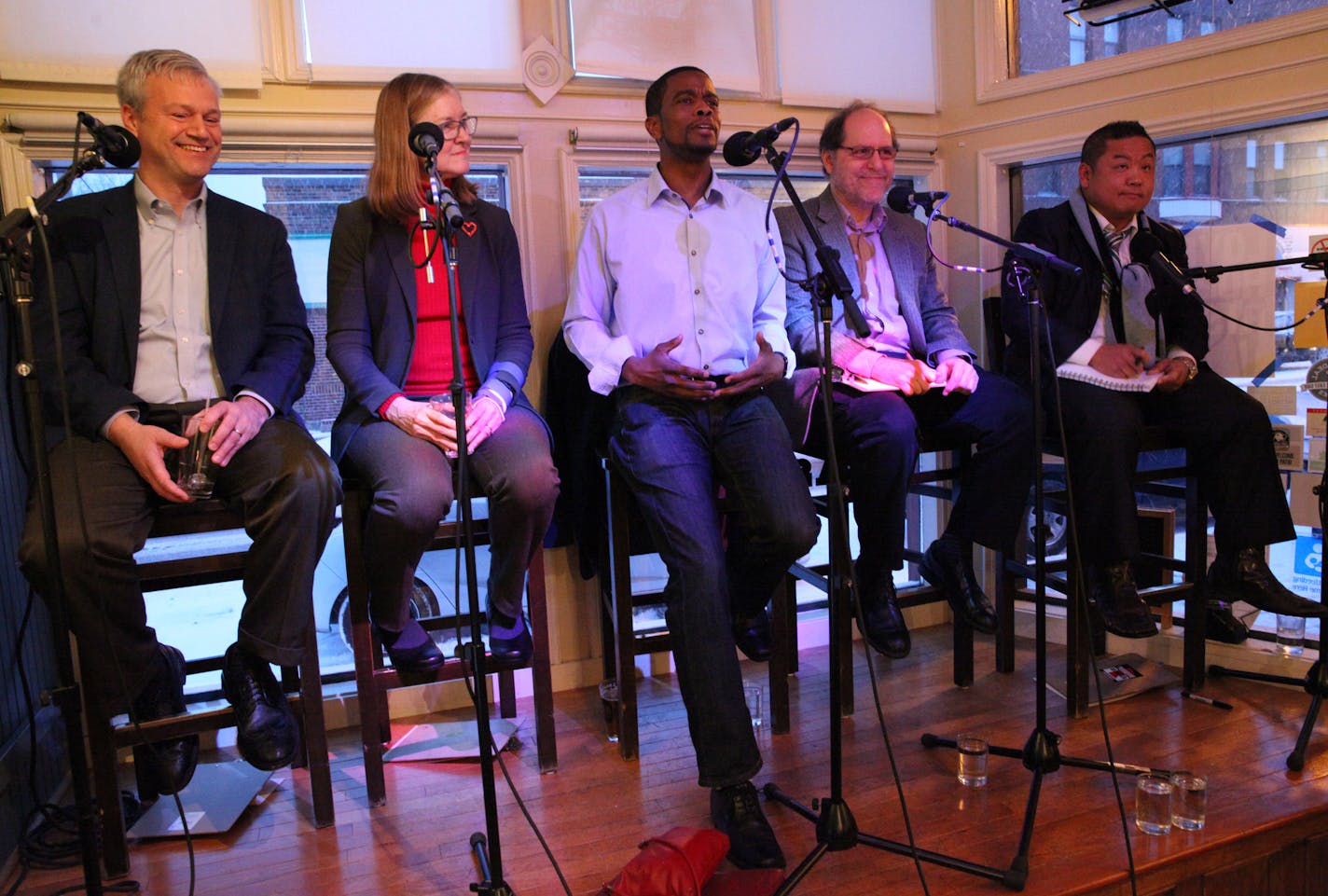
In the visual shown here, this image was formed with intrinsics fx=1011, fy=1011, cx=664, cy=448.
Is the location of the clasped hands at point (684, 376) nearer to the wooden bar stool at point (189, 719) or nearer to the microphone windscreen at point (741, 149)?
the microphone windscreen at point (741, 149)

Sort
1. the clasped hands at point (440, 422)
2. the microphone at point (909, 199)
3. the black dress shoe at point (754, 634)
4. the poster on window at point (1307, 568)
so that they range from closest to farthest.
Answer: the microphone at point (909, 199)
the clasped hands at point (440, 422)
the black dress shoe at point (754, 634)
the poster on window at point (1307, 568)

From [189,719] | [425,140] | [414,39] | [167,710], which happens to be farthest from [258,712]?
[414,39]

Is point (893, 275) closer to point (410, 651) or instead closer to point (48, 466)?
point (410, 651)

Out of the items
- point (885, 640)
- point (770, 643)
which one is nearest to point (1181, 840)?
point (885, 640)

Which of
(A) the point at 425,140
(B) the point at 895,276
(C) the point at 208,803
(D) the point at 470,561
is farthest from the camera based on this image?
(B) the point at 895,276

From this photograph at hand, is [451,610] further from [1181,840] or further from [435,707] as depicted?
[1181,840]

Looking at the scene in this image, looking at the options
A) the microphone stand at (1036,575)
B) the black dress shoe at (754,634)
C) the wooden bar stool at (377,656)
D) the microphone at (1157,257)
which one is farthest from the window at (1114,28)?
the wooden bar stool at (377,656)

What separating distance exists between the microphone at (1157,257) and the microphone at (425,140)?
1.73m

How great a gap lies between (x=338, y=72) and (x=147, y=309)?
0.91 metres

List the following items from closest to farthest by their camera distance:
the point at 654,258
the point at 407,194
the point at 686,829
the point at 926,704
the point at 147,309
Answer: the point at 686,829, the point at 147,309, the point at 407,194, the point at 654,258, the point at 926,704

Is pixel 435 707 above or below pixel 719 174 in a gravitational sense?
below

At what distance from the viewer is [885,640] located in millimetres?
2666

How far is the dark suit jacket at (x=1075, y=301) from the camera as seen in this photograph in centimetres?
304

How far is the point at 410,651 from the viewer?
8.03 ft
